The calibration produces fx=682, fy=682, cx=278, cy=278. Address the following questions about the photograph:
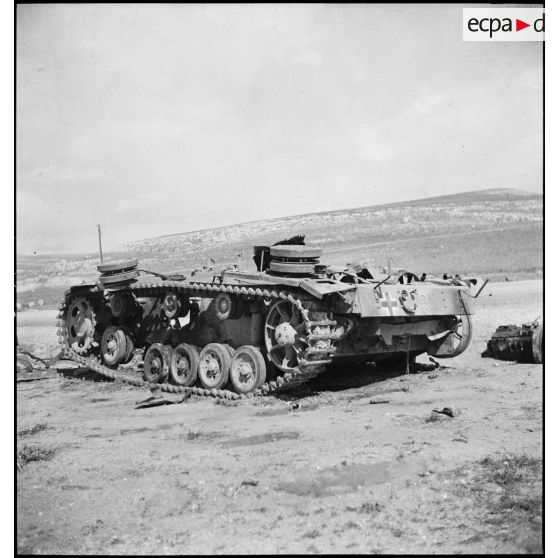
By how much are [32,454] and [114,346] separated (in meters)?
6.43

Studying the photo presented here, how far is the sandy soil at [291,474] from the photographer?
15.9ft

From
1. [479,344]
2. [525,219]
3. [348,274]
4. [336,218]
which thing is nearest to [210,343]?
[348,274]

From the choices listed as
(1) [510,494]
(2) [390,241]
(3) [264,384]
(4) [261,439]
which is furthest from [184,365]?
(2) [390,241]

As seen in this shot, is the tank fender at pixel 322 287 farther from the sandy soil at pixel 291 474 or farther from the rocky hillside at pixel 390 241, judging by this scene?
the rocky hillside at pixel 390 241

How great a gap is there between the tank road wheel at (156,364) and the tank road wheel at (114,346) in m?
0.86

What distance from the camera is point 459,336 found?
1269 cm

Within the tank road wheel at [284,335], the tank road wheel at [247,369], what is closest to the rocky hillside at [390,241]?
the tank road wheel at [284,335]

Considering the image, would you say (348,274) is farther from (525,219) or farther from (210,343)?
(525,219)

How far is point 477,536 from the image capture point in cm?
472

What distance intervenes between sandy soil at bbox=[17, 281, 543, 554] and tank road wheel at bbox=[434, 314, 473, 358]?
1.37 m

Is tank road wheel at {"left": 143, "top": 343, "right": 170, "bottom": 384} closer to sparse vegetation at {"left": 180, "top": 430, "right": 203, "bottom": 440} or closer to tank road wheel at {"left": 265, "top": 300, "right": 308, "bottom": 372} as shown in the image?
tank road wheel at {"left": 265, "top": 300, "right": 308, "bottom": 372}

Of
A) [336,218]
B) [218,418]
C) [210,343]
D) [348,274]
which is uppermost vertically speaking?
[336,218]

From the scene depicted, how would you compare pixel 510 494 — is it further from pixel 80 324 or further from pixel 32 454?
pixel 80 324
